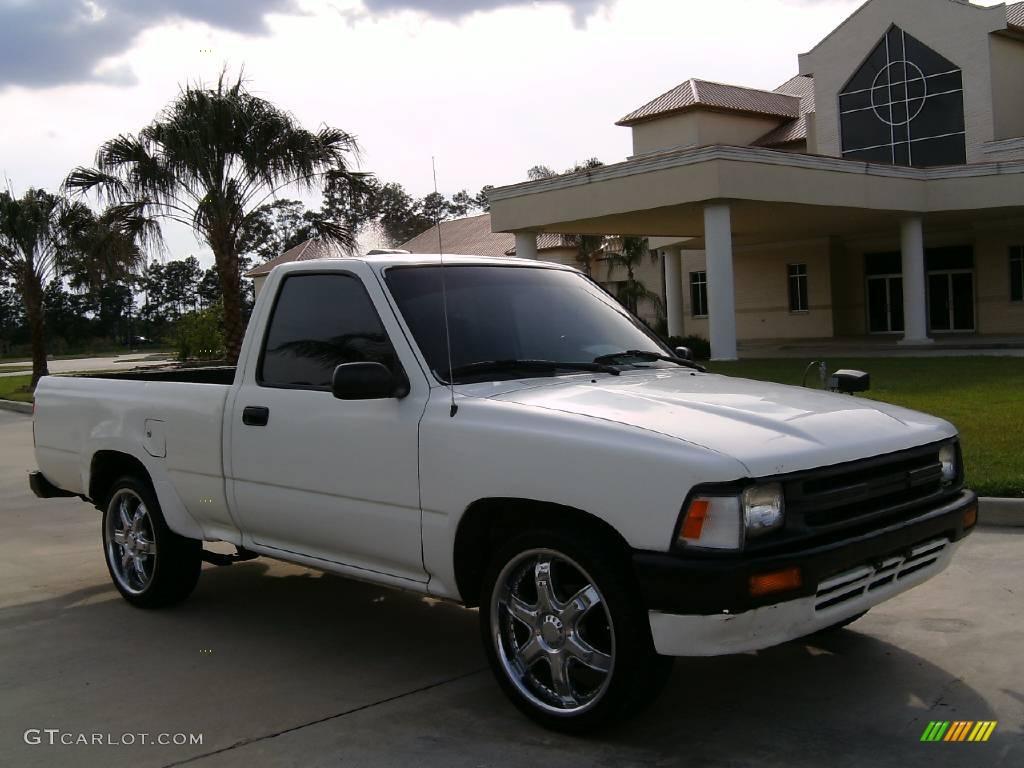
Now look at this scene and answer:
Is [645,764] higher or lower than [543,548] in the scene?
lower

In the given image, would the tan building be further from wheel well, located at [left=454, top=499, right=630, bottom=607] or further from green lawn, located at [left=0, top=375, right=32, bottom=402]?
wheel well, located at [left=454, top=499, right=630, bottom=607]

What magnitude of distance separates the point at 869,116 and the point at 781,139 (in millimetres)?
4506

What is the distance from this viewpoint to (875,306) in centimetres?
3878

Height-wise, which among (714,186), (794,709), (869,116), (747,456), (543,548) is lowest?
(794,709)

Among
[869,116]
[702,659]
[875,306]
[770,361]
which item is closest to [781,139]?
[869,116]

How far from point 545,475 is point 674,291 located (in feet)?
118

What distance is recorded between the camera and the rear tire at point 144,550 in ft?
20.1

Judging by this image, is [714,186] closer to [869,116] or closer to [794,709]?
[869,116]

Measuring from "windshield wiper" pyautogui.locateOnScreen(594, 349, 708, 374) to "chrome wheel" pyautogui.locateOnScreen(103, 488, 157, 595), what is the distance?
288cm

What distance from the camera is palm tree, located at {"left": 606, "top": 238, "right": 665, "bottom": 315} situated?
4238cm

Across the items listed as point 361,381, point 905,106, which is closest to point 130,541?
point 361,381

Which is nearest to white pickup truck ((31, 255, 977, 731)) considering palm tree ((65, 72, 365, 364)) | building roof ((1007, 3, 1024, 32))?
palm tree ((65, 72, 365, 364))

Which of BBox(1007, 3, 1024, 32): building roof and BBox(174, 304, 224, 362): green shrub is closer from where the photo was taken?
BBox(174, 304, 224, 362): green shrub

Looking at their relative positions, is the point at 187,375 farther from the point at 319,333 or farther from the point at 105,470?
the point at 319,333
